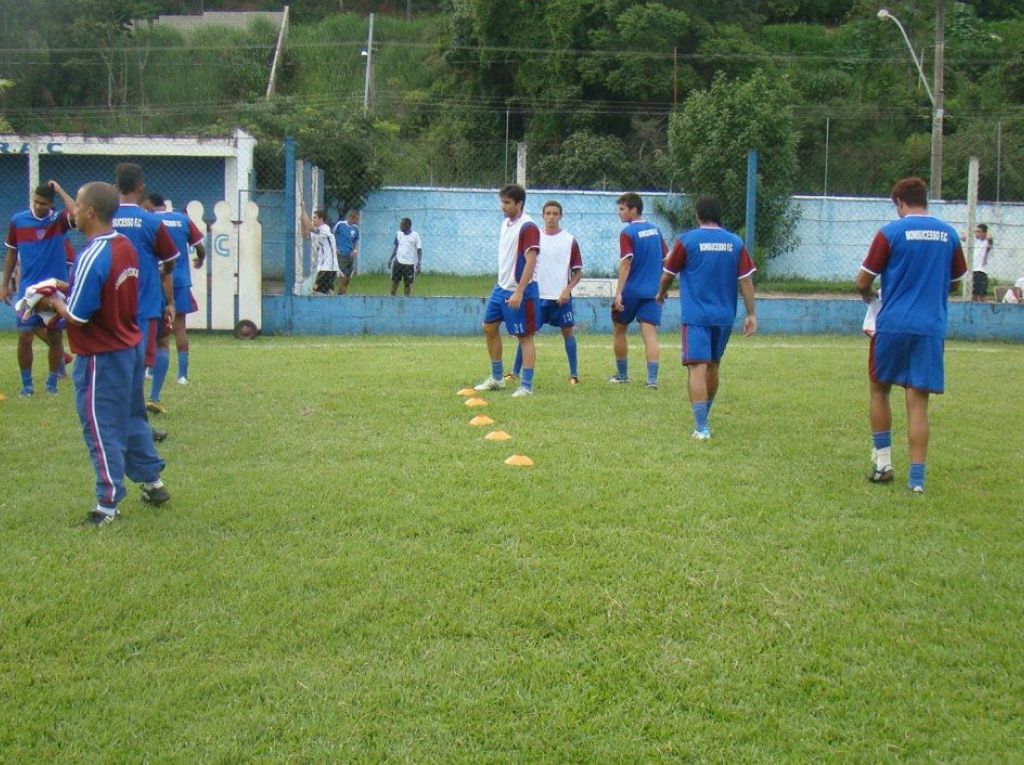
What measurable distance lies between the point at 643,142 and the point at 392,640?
110 ft

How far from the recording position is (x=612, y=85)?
3950 cm

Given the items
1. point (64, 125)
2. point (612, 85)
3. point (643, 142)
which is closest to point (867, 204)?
point (643, 142)

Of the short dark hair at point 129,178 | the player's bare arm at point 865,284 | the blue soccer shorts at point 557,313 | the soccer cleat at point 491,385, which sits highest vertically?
the short dark hair at point 129,178

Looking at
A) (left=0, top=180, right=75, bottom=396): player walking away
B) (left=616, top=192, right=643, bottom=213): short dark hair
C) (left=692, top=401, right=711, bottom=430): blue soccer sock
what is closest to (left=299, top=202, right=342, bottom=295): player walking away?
(left=0, top=180, right=75, bottom=396): player walking away

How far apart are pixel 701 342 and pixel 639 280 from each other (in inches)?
108

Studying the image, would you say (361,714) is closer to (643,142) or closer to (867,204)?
(867,204)

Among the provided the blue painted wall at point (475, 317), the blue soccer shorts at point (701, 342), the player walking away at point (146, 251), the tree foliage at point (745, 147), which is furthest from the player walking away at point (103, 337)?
the tree foliage at point (745, 147)

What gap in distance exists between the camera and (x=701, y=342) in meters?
8.20

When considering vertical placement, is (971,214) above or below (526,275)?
above

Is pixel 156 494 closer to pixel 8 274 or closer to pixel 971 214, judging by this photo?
pixel 8 274

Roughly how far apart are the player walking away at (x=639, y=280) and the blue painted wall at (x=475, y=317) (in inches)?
232

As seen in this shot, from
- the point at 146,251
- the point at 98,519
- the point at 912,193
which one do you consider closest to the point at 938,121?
the point at 912,193

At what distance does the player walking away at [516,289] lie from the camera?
9.96m

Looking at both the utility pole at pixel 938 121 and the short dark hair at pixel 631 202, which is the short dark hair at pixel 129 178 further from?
the utility pole at pixel 938 121
